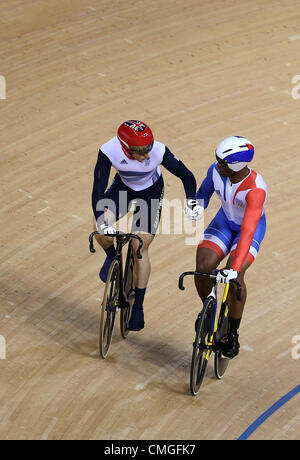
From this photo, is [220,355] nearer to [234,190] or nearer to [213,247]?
[213,247]

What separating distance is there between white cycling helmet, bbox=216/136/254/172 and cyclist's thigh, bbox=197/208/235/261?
42 cm

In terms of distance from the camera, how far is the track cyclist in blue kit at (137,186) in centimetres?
479

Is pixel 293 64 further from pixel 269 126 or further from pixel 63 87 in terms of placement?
pixel 63 87

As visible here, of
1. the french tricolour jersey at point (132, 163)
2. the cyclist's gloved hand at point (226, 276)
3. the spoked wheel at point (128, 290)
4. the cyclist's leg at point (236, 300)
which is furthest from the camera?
the spoked wheel at point (128, 290)

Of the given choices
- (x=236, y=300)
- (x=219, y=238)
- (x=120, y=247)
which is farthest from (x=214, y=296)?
(x=120, y=247)

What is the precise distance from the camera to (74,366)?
5090 mm

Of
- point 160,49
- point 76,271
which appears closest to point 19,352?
point 76,271

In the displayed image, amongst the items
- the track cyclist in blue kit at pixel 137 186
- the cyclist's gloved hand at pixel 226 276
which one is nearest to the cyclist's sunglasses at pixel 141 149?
the track cyclist in blue kit at pixel 137 186

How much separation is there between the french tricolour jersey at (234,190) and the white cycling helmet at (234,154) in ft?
0.40

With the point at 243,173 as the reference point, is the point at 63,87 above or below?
below

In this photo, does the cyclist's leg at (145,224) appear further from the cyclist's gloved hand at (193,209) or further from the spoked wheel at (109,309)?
the cyclist's gloved hand at (193,209)
